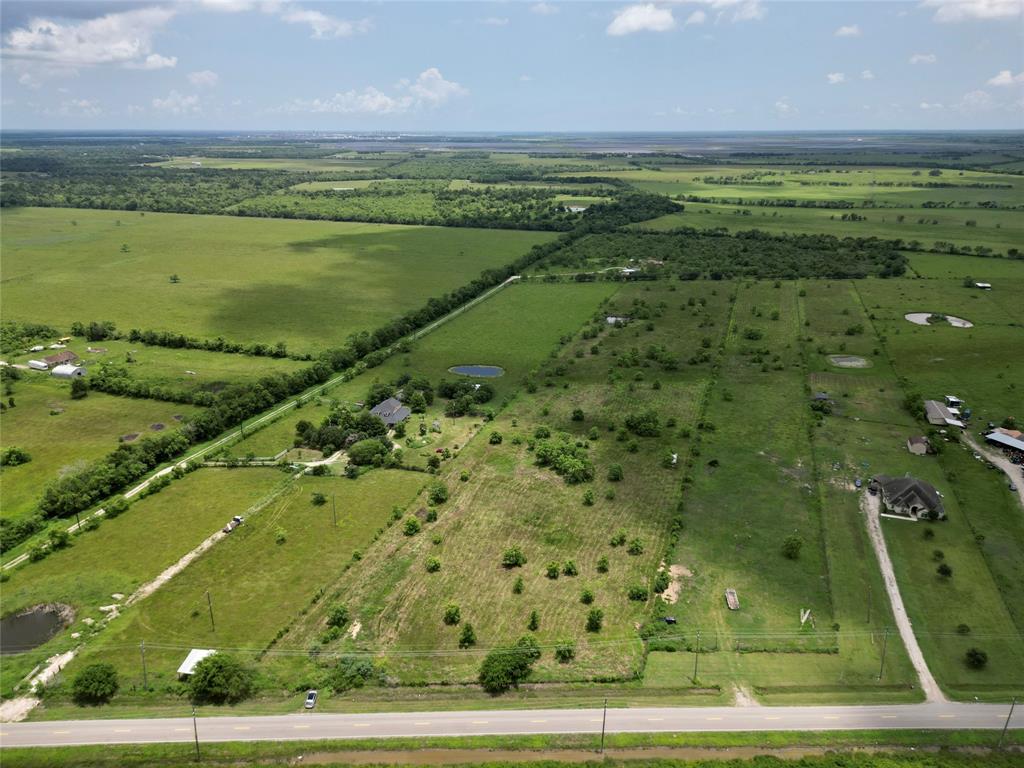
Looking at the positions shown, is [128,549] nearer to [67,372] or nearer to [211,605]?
[211,605]

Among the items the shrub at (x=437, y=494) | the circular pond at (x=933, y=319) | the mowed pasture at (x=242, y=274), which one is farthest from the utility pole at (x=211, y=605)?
the circular pond at (x=933, y=319)

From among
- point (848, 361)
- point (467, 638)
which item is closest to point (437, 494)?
point (467, 638)

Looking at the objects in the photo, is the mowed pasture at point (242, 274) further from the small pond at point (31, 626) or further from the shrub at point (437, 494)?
the small pond at point (31, 626)

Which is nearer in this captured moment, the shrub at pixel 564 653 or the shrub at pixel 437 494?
the shrub at pixel 564 653

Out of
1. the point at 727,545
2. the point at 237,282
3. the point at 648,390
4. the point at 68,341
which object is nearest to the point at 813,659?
the point at 727,545

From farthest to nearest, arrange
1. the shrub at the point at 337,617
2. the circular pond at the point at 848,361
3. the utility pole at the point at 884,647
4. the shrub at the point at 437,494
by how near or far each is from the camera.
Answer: the circular pond at the point at 848,361 → the shrub at the point at 437,494 → the shrub at the point at 337,617 → the utility pole at the point at 884,647

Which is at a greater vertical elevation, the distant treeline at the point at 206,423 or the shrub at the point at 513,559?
the distant treeline at the point at 206,423
